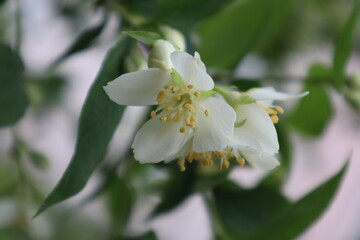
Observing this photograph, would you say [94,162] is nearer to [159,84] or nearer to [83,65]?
[159,84]

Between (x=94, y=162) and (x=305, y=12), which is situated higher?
(x=94, y=162)

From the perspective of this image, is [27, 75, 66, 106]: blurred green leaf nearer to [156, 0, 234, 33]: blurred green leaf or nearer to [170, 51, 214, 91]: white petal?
[156, 0, 234, 33]: blurred green leaf

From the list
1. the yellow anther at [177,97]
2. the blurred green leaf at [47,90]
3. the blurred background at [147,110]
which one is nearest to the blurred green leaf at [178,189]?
the blurred background at [147,110]

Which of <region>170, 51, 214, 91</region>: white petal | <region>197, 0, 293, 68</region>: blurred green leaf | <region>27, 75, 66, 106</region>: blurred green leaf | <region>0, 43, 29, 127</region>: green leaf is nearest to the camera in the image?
<region>170, 51, 214, 91</region>: white petal

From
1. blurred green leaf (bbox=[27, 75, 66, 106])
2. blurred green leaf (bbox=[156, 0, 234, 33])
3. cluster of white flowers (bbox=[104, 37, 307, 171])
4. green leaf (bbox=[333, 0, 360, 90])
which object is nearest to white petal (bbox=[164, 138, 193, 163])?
cluster of white flowers (bbox=[104, 37, 307, 171])

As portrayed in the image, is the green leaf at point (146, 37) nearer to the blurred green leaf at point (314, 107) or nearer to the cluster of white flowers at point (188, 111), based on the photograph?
the cluster of white flowers at point (188, 111)

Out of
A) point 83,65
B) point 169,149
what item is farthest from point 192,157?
point 83,65

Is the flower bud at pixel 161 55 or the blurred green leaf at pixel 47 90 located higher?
the flower bud at pixel 161 55
